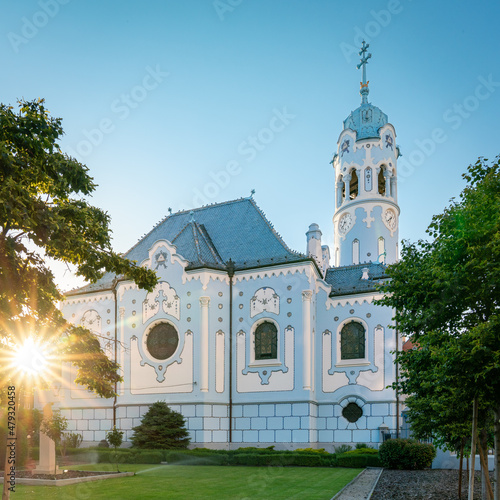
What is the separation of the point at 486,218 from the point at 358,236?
40.0m

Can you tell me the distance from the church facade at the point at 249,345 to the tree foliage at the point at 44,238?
24.0 meters

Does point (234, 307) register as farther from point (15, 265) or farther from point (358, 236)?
point (15, 265)

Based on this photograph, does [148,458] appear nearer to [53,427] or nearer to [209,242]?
[53,427]

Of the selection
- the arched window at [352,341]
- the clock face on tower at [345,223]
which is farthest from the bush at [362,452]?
the clock face on tower at [345,223]

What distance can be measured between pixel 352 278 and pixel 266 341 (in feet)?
28.8

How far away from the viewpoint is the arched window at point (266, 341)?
129ft

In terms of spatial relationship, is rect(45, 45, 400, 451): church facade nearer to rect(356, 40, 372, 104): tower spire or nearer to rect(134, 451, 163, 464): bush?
rect(134, 451, 163, 464): bush

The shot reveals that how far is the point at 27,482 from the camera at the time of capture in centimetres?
2225

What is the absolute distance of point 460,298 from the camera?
13766mm

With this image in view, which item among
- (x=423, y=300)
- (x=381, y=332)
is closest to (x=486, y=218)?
(x=423, y=300)

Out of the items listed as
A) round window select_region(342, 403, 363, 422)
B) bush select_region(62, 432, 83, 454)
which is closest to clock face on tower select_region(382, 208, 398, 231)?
round window select_region(342, 403, 363, 422)

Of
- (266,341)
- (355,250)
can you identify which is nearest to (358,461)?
(266,341)

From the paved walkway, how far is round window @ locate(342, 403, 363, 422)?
10.3 meters

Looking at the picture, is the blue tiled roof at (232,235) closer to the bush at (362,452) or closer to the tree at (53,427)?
the bush at (362,452)
